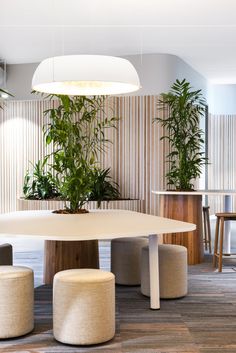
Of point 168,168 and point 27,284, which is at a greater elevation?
point 168,168

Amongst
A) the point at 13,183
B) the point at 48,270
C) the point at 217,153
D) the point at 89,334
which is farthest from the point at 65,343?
the point at 217,153

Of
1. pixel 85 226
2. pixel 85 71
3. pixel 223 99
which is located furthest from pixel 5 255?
pixel 223 99

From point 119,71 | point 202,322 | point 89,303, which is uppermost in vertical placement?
point 119,71

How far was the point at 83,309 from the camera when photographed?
10.4 feet

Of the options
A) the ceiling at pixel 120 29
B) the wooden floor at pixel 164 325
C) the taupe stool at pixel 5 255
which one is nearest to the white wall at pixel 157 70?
the ceiling at pixel 120 29

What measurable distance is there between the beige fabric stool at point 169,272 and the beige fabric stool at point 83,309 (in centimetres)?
110

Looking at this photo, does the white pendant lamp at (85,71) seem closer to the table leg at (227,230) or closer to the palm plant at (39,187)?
the table leg at (227,230)

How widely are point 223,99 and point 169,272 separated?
26.3 ft

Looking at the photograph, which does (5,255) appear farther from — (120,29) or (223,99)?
(223,99)

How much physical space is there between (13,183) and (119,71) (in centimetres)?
628

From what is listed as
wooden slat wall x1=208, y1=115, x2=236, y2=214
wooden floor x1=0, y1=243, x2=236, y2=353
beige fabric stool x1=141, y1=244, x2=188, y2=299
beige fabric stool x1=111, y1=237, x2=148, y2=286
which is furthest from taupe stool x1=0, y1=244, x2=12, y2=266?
wooden slat wall x1=208, y1=115, x2=236, y2=214

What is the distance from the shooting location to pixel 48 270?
4.88 meters

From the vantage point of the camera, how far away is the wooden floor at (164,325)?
127 inches

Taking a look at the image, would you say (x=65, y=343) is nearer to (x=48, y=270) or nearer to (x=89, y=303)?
(x=89, y=303)
